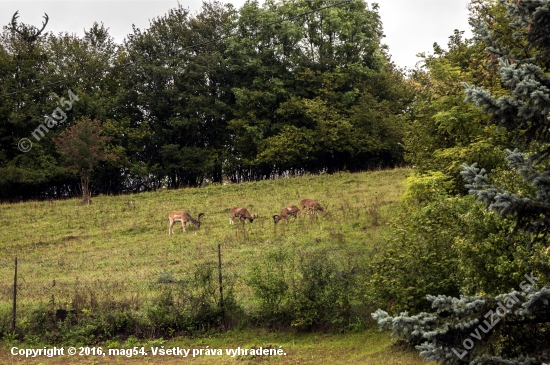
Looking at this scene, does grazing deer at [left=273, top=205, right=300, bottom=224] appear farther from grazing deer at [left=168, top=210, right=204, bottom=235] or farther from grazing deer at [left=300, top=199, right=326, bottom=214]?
grazing deer at [left=168, top=210, right=204, bottom=235]

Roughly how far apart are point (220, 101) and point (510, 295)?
5135cm

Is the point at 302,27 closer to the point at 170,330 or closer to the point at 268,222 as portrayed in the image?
the point at 268,222

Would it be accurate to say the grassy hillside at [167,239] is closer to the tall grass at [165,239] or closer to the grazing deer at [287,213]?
the tall grass at [165,239]

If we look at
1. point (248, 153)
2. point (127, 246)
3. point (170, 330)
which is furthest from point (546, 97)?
point (248, 153)

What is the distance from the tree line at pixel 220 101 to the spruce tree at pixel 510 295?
45001 millimetres

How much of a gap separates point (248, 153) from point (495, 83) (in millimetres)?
38210

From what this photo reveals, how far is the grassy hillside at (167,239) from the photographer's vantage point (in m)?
18.0

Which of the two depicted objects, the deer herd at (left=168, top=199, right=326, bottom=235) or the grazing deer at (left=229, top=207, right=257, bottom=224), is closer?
the deer herd at (left=168, top=199, right=326, bottom=235)

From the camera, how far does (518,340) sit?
6520 mm

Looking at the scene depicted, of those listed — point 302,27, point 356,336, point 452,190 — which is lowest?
point 356,336

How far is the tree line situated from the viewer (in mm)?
52750

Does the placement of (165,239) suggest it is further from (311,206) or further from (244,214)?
(311,206)

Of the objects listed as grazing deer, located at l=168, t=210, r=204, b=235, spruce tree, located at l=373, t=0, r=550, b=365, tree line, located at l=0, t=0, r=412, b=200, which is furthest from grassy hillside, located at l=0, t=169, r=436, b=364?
tree line, located at l=0, t=0, r=412, b=200

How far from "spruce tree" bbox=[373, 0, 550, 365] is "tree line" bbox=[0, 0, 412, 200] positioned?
45001mm
